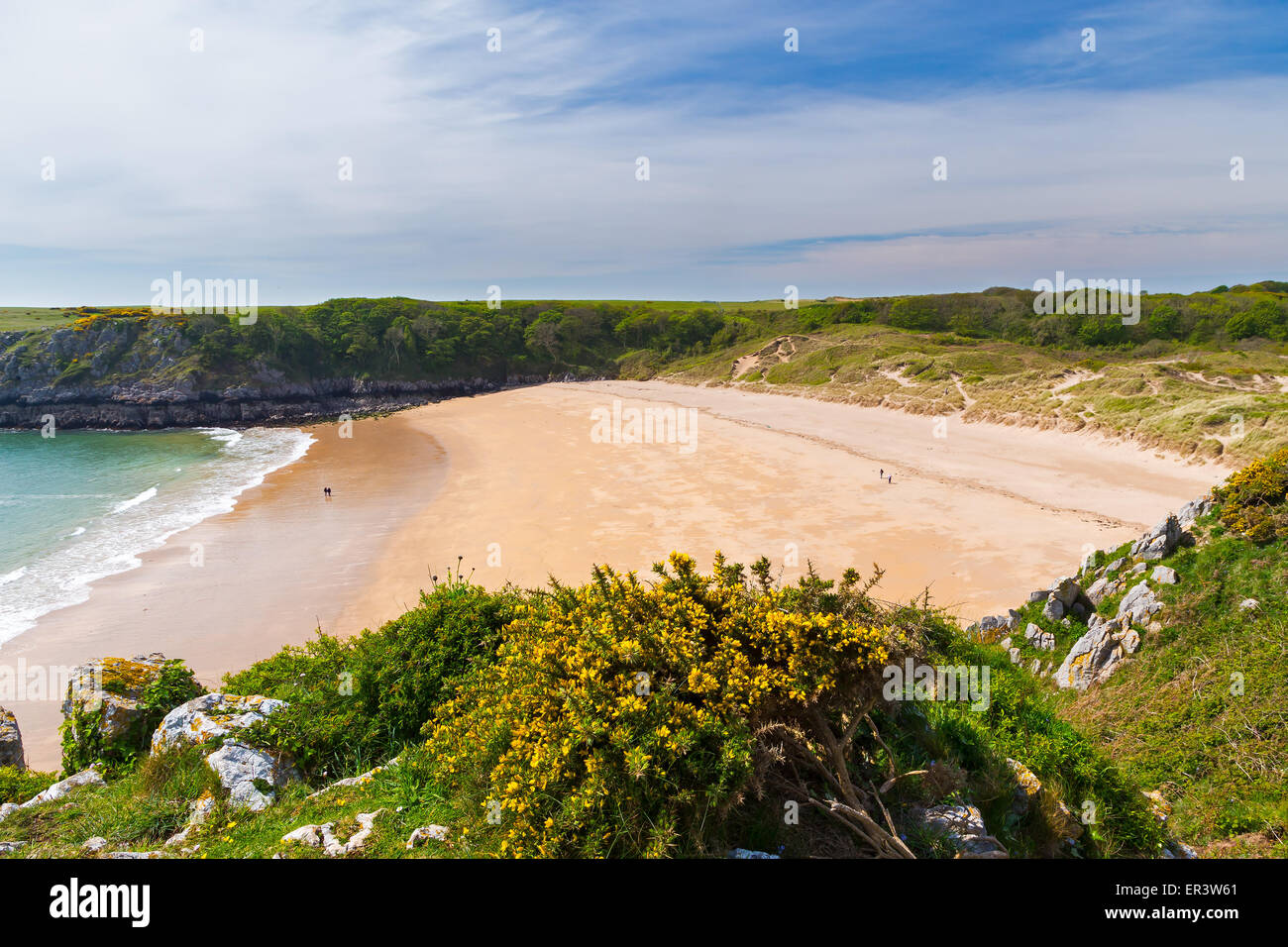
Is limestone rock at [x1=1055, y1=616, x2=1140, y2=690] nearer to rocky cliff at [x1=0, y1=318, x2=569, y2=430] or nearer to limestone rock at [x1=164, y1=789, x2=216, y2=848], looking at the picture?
limestone rock at [x1=164, y1=789, x2=216, y2=848]

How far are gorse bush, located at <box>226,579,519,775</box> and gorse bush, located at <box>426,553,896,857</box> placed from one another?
1950 mm

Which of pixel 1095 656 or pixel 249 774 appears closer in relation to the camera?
pixel 249 774

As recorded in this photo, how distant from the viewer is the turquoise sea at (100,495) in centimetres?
1975

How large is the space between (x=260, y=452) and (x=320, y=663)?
133ft

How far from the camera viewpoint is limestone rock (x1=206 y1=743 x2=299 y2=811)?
18.6ft

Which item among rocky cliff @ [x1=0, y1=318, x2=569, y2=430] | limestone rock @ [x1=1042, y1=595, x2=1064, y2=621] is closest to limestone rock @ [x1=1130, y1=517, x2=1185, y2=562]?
limestone rock @ [x1=1042, y1=595, x2=1064, y2=621]

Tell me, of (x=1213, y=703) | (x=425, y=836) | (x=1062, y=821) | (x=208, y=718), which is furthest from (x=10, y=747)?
(x=1213, y=703)

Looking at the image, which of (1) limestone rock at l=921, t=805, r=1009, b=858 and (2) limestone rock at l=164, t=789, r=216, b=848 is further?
(2) limestone rock at l=164, t=789, r=216, b=848

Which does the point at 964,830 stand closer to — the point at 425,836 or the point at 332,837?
the point at 425,836

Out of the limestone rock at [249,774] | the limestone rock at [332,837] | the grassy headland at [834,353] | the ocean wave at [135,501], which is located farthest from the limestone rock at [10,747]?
the grassy headland at [834,353]

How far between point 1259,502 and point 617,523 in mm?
16096

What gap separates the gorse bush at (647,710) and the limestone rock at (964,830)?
42.1 inches

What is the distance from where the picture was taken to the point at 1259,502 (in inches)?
380
